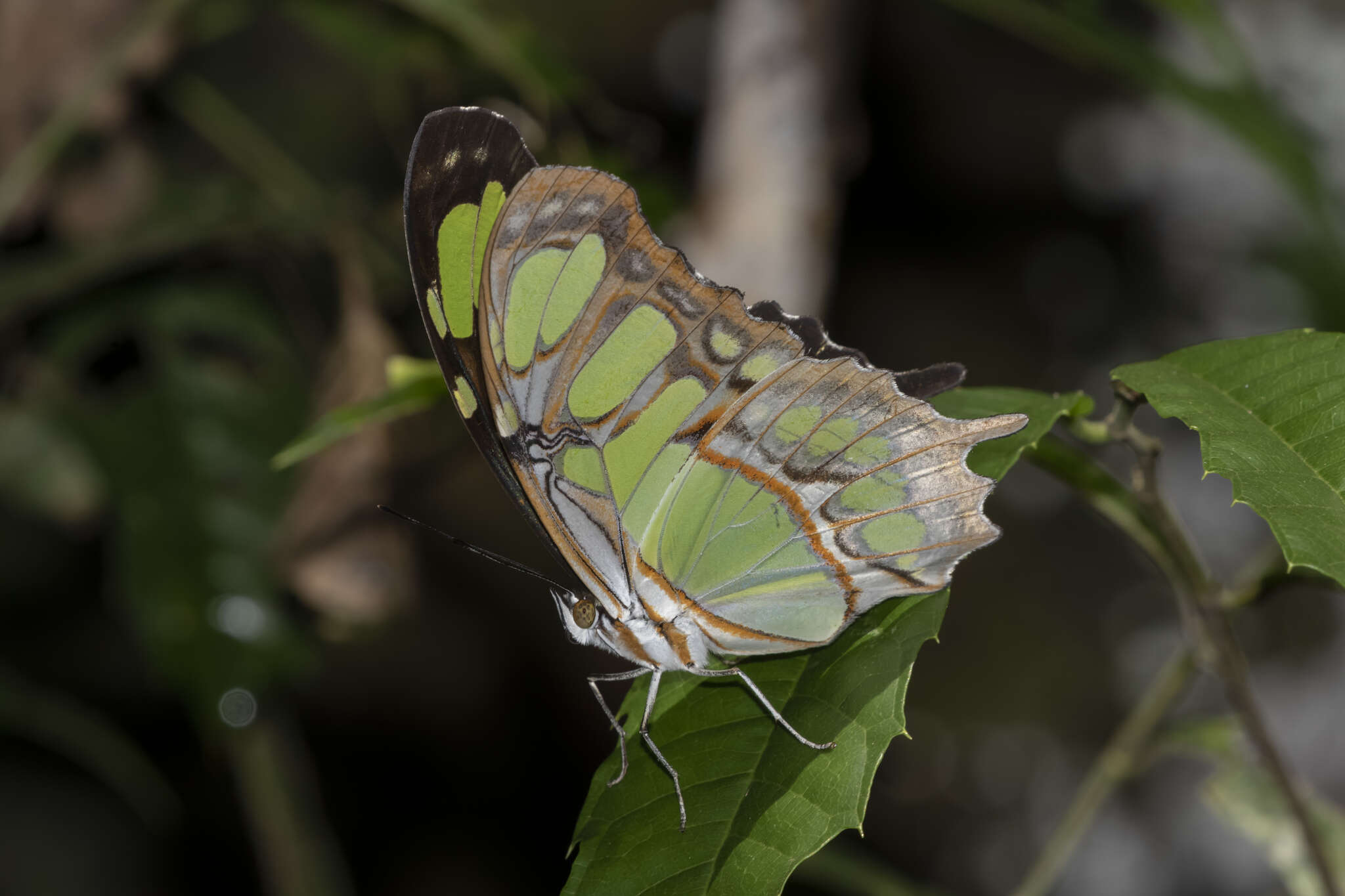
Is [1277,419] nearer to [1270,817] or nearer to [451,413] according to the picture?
[1270,817]

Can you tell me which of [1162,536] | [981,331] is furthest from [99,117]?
[981,331]

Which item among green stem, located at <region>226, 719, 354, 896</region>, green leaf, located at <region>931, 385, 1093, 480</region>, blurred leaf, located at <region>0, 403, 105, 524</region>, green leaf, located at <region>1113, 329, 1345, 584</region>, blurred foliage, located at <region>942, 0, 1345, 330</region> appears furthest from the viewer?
blurred leaf, located at <region>0, 403, 105, 524</region>

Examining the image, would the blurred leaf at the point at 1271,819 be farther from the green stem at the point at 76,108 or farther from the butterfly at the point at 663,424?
the green stem at the point at 76,108

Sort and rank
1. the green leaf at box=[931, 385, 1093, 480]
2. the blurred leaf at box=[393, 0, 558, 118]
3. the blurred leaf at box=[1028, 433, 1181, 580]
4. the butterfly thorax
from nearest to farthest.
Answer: the green leaf at box=[931, 385, 1093, 480], the blurred leaf at box=[1028, 433, 1181, 580], the butterfly thorax, the blurred leaf at box=[393, 0, 558, 118]

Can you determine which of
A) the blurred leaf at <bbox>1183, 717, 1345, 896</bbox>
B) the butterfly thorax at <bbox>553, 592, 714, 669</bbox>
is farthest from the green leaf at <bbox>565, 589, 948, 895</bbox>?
the blurred leaf at <bbox>1183, 717, 1345, 896</bbox>

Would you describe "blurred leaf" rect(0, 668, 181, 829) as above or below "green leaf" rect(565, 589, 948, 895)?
above

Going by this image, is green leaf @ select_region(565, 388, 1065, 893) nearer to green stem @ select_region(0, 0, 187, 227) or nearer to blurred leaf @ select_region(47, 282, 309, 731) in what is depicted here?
blurred leaf @ select_region(47, 282, 309, 731)

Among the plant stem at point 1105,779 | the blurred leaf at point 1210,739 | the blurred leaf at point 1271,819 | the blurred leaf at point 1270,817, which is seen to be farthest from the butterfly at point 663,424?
the blurred leaf at point 1271,819
